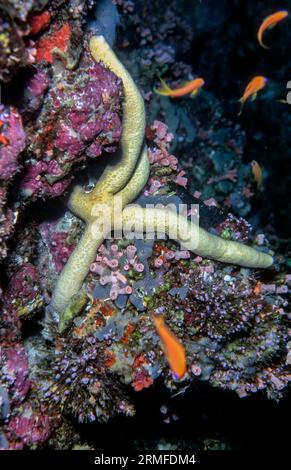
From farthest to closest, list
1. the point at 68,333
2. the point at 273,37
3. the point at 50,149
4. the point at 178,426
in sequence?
the point at 273,37
the point at 178,426
the point at 68,333
the point at 50,149

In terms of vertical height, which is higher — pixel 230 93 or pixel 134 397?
pixel 230 93

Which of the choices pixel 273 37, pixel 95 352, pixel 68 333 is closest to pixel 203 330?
pixel 95 352

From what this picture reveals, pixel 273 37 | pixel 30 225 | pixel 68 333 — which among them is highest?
pixel 273 37

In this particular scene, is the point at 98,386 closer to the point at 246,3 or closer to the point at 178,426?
the point at 178,426

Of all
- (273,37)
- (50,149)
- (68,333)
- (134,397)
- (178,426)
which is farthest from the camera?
(273,37)

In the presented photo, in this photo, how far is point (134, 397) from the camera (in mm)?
4609

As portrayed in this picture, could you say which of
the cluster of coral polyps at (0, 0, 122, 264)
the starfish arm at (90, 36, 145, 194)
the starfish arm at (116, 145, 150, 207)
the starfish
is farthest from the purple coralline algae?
the starfish arm at (116, 145, 150, 207)

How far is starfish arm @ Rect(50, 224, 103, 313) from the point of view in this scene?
4133mm

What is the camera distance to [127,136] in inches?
161

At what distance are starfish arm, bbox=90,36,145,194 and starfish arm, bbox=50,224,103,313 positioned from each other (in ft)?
1.91

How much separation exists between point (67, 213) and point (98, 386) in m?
2.13

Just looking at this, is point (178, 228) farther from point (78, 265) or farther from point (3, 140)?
point (3, 140)

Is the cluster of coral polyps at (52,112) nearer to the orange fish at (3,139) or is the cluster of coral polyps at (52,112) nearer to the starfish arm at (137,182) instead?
the orange fish at (3,139)

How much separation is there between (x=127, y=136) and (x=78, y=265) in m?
1.59
